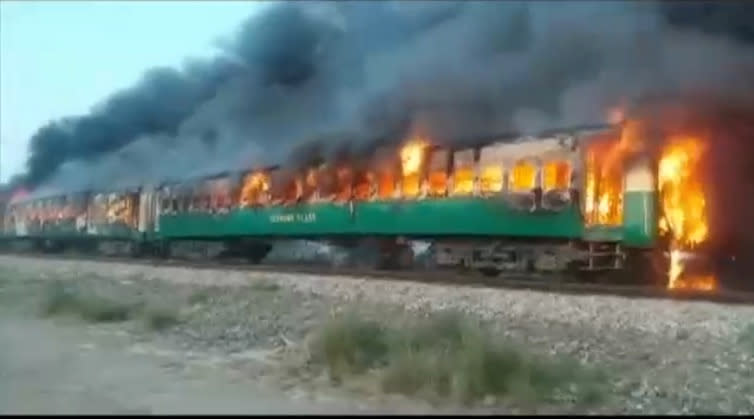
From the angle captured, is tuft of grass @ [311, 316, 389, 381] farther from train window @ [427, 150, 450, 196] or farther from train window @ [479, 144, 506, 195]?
train window @ [427, 150, 450, 196]

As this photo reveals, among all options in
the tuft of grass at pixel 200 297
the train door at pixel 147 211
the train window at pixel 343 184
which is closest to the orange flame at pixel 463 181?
the train window at pixel 343 184

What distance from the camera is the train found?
53.8 feet

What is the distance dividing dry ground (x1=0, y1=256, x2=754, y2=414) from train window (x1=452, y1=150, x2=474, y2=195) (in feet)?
9.04

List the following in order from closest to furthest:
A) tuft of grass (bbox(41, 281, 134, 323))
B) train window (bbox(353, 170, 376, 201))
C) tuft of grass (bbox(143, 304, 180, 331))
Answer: tuft of grass (bbox(143, 304, 180, 331)) → tuft of grass (bbox(41, 281, 134, 323)) → train window (bbox(353, 170, 376, 201))

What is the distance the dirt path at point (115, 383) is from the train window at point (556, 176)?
8287 millimetres

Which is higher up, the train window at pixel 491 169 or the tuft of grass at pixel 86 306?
the train window at pixel 491 169

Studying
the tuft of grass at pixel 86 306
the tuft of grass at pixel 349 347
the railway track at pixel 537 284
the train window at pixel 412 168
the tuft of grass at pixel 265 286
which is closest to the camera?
the tuft of grass at pixel 349 347

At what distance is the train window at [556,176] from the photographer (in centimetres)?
1669

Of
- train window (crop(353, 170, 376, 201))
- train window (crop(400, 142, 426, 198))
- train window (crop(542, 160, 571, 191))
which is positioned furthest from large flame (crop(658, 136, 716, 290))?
train window (crop(353, 170, 376, 201))

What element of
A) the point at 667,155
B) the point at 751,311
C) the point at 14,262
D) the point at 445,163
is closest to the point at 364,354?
the point at 751,311

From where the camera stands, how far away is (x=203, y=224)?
2744cm

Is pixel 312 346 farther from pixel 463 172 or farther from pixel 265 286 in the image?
pixel 463 172

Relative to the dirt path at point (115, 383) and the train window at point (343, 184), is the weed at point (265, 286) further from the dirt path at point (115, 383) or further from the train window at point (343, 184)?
the dirt path at point (115, 383)

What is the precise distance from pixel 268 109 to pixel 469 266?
1260cm
